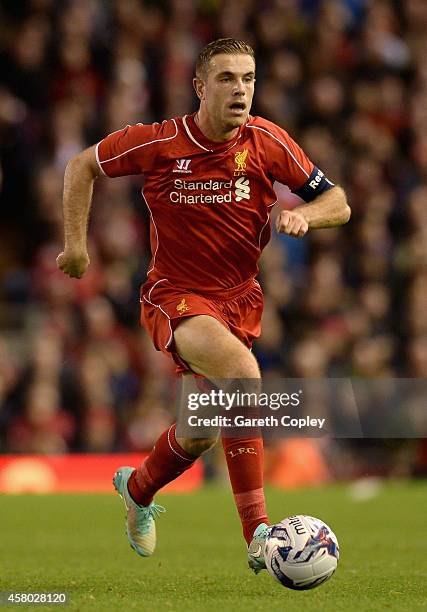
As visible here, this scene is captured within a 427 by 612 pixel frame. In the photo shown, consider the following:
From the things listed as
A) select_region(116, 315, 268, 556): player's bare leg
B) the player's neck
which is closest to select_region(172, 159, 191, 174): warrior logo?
the player's neck

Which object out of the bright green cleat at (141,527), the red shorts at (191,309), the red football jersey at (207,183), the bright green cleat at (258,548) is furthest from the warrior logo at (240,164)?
the bright green cleat at (141,527)

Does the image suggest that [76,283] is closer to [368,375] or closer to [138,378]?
[138,378]

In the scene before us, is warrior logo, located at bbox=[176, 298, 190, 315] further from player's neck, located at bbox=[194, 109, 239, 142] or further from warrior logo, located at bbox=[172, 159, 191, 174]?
player's neck, located at bbox=[194, 109, 239, 142]

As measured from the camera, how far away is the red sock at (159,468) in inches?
239

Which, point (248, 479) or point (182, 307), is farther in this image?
point (182, 307)

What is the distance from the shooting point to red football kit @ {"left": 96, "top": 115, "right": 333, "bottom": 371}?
5.93 m

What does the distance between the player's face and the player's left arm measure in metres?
0.47

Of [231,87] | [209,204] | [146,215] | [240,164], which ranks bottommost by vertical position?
[209,204]

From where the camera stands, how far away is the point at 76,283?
41.5ft

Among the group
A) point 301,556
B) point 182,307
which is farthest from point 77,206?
point 301,556

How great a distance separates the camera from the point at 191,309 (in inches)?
229

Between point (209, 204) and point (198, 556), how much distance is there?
6.78 feet

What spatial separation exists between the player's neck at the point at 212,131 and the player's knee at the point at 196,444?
50.4 inches

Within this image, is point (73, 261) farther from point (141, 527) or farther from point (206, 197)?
point (141, 527)
